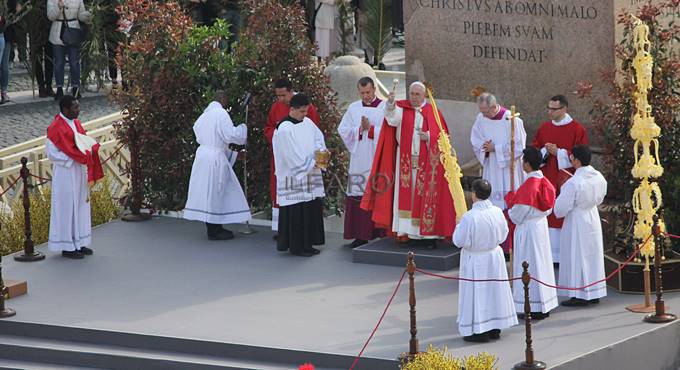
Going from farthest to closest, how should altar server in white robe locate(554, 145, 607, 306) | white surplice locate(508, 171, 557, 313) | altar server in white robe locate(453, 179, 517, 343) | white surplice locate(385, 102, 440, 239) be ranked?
white surplice locate(385, 102, 440, 239), altar server in white robe locate(554, 145, 607, 306), white surplice locate(508, 171, 557, 313), altar server in white robe locate(453, 179, 517, 343)

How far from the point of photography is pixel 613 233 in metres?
15.7

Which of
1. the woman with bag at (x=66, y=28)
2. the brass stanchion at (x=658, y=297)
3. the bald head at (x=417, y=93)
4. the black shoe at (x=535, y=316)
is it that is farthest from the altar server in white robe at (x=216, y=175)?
the woman with bag at (x=66, y=28)

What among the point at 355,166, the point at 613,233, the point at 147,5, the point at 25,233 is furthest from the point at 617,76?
the point at 25,233

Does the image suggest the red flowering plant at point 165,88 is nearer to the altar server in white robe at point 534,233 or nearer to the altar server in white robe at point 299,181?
the altar server in white robe at point 299,181

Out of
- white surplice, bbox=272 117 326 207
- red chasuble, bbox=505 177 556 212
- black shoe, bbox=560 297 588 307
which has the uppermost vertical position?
white surplice, bbox=272 117 326 207

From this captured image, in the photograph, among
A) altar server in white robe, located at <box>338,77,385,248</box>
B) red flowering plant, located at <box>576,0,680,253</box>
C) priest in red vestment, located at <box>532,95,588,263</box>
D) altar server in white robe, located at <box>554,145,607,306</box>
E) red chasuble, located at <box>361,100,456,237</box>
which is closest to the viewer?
altar server in white robe, located at <box>554,145,607,306</box>

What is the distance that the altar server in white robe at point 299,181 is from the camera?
51.0ft

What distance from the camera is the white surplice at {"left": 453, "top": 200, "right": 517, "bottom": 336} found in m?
12.8

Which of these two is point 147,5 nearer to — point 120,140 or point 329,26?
point 120,140

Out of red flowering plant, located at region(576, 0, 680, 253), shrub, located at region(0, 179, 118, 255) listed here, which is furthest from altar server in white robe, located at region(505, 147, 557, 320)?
shrub, located at region(0, 179, 118, 255)

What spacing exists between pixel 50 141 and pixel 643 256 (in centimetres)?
596

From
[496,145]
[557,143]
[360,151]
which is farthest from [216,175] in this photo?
[557,143]

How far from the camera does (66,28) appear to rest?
2222cm

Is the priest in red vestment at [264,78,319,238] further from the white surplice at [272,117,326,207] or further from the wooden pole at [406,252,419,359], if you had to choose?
the wooden pole at [406,252,419,359]
